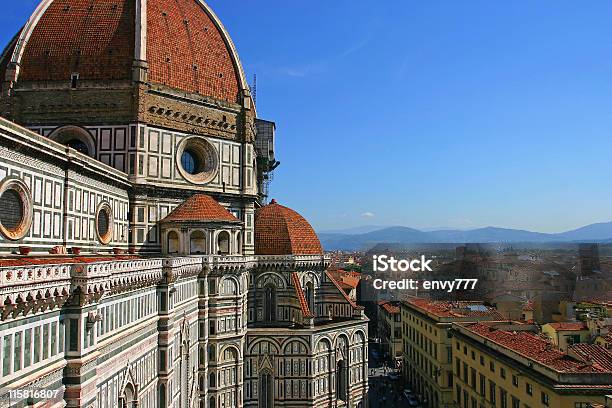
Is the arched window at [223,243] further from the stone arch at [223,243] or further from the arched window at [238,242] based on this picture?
the arched window at [238,242]

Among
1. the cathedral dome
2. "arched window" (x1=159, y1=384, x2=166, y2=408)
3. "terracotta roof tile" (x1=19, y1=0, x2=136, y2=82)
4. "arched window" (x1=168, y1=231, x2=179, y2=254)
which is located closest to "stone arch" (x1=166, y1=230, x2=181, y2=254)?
"arched window" (x1=168, y1=231, x2=179, y2=254)

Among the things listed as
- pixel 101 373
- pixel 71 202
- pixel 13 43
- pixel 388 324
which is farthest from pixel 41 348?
pixel 388 324

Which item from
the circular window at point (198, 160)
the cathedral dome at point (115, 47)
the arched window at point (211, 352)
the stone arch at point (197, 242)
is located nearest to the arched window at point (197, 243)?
the stone arch at point (197, 242)

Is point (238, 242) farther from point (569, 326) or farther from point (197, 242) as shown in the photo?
point (569, 326)

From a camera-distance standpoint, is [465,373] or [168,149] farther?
[465,373]

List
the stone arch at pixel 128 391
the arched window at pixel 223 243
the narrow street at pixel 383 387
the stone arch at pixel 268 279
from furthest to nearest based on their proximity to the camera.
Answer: the narrow street at pixel 383 387
the stone arch at pixel 268 279
the arched window at pixel 223 243
the stone arch at pixel 128 391

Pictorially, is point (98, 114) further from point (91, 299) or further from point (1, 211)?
point (91, 299)

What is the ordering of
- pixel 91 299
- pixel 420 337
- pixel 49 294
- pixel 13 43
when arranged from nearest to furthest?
pixel 49 294, pixel 91 299, pixel 13 43, pixel 420 337
